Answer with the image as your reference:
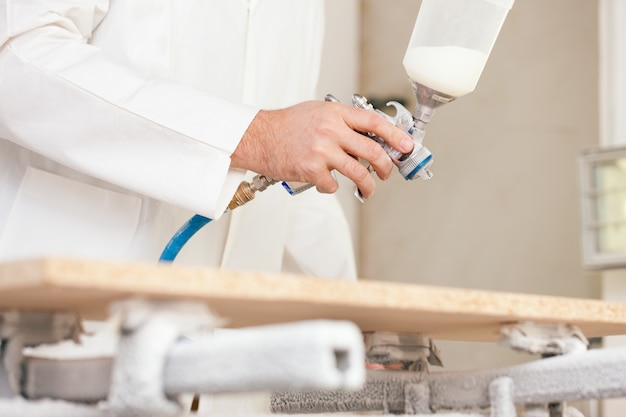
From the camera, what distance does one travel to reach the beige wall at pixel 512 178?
235 cm

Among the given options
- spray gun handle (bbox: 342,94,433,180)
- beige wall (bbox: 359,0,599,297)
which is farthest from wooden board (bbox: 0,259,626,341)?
beige wall (bbox: 359,0,599,297)

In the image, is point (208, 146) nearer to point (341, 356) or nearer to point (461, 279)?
point (341, 356)

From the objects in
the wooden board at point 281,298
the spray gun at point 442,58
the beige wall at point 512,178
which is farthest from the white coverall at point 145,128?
the beige wall at point 512,178

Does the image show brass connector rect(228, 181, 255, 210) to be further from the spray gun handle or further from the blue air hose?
the spray gun handle

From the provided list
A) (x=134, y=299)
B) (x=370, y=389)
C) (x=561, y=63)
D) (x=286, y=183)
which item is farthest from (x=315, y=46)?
(x=134, y=299)

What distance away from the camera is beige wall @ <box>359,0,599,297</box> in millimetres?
2350

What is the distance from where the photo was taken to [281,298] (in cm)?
67

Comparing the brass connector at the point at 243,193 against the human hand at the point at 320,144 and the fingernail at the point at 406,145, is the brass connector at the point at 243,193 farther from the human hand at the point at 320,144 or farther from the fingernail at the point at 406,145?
the fingernail at the point at 406,145

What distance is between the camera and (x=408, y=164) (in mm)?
1246

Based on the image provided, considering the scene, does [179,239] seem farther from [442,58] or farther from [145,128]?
[442,58]

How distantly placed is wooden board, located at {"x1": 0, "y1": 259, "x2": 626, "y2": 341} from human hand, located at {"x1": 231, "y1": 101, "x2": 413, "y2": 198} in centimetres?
34

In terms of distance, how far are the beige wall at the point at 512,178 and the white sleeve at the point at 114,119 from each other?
1.29 metres

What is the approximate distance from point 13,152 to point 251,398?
0.65 meters

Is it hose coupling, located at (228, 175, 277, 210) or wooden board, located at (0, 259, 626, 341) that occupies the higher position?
hose coupling, located at (228, 175, 277, 210)
